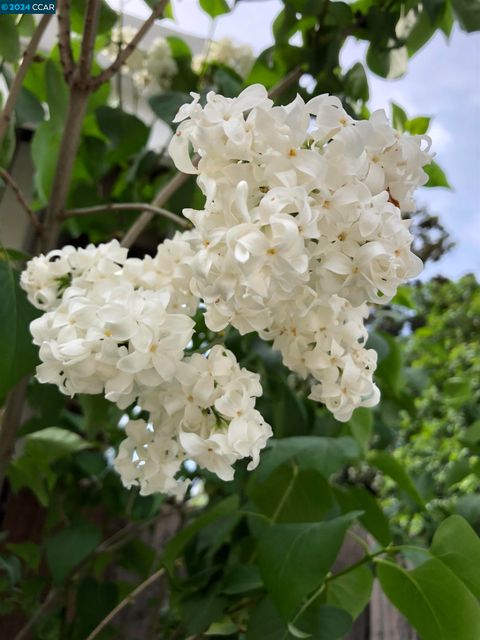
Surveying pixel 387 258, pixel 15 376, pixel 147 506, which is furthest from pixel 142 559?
pixel 387 258

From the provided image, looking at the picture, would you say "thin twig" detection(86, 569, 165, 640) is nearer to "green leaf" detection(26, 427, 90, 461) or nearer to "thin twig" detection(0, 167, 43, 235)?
"green leaf" detection(26, 427, 90, 461)

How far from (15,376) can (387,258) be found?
1.01 feet

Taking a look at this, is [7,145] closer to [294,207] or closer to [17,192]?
[17,192]

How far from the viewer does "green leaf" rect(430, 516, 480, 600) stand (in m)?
0.53

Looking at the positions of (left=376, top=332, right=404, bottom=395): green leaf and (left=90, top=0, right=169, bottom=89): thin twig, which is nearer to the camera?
(left=90, top=0, right=169, bottom=89): thin twig

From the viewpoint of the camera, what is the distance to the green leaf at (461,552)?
0.53m

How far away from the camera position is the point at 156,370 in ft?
1.40

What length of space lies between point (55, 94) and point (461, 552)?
0.60 metres

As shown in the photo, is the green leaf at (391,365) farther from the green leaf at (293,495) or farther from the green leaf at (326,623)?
the green leaf at (326,623)

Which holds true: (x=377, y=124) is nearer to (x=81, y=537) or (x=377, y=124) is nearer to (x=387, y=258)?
(x=387, y=258)

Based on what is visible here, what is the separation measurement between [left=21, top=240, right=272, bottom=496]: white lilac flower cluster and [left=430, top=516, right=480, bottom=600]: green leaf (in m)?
0.19

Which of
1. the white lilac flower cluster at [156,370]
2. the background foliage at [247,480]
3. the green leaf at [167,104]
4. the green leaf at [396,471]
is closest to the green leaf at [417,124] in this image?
the background foliage at [247,480]

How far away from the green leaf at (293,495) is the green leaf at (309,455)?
11 mm

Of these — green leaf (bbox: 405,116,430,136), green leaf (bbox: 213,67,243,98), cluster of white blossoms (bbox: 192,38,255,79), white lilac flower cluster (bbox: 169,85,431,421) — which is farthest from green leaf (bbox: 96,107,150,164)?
white lilac flower cluster (bbox: 169,85,431,421)
